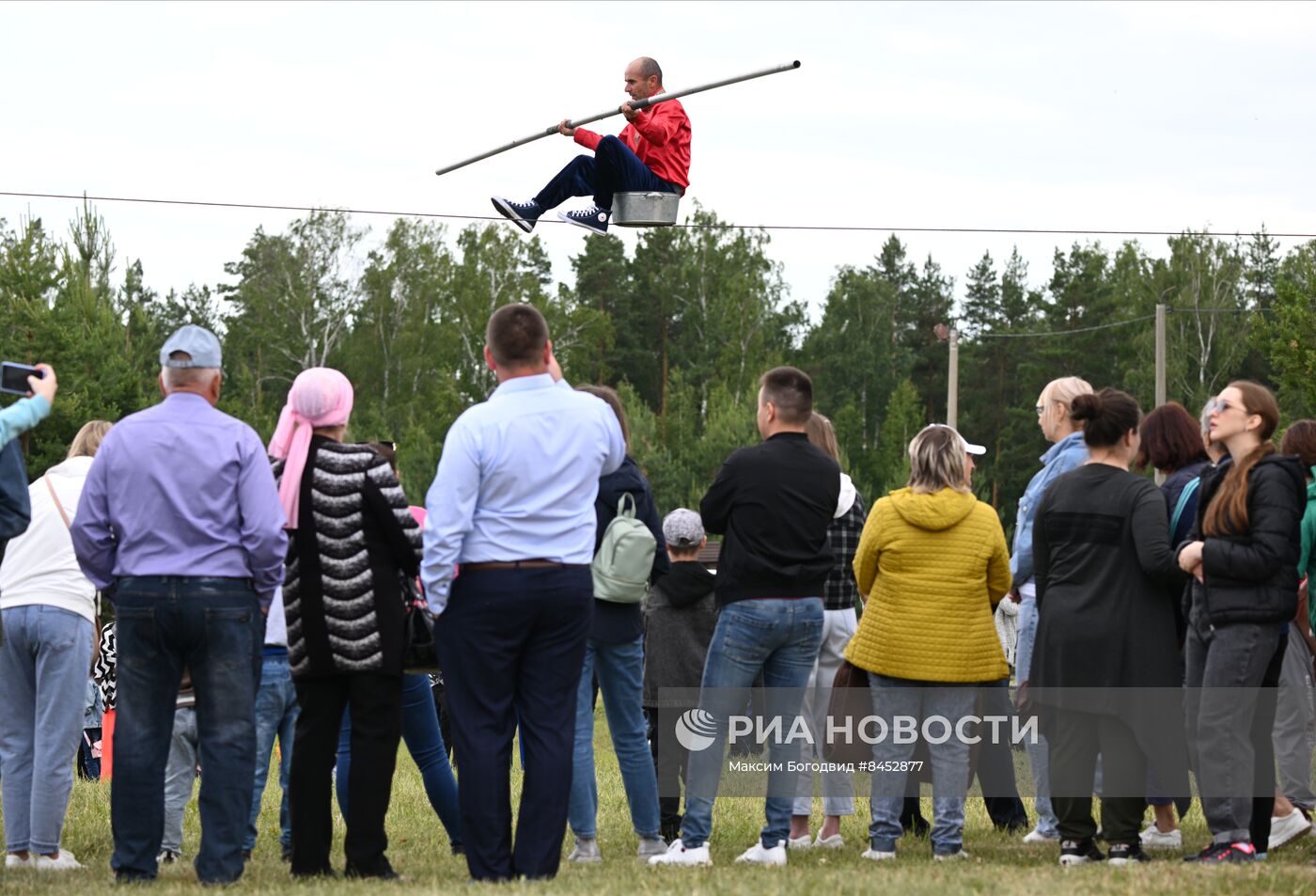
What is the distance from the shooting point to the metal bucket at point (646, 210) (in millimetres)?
9055

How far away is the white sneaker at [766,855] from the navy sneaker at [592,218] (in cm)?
369

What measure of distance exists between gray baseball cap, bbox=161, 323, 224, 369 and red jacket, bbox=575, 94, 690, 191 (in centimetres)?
322

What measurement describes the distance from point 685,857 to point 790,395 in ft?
6.58

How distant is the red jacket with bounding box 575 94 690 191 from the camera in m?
9.06

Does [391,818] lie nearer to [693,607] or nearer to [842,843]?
[693,607]

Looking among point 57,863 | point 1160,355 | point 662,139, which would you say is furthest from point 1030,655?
point 1160,355

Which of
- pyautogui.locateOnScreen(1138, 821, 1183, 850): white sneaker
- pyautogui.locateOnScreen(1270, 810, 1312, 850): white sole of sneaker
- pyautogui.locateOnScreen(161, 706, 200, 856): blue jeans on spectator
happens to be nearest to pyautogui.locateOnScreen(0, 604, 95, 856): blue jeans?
pyautogui.locateOnScreen(161, 706, 200, 856): blue jeans on spectator

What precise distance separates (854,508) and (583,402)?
2115mm

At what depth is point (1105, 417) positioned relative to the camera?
23.1 feet

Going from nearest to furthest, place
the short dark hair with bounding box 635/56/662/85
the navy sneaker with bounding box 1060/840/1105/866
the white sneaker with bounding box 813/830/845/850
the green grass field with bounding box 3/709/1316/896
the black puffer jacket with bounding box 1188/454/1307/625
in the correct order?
the green grass field with bounding box 3/709/1316/896
the black puffer jacket with bounding box 1188/454/1307/625
the navy sneaker with bounding box 1060/840/1105/866
the white sneaker with bounding box 813/830/845/850
the short dark hair with bounding box 635/56/662/85

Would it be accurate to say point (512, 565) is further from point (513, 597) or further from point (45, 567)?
point (45, 567)

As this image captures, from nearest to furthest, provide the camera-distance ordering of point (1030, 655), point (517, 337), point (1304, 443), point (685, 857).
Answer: point (517, 337)
point (685, 857)
point (1304, 443)
point (1030, 655)

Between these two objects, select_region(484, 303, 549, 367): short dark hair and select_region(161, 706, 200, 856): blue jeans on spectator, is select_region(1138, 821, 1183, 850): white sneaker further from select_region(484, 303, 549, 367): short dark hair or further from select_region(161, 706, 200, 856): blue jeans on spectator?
select_region(161, 706, 200, 856): blue jeans on spectator

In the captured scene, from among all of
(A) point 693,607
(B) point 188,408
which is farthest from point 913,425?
(B) point 188,408
